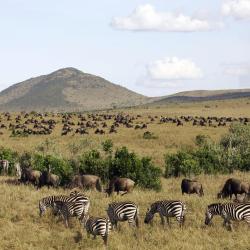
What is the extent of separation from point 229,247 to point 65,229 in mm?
6559

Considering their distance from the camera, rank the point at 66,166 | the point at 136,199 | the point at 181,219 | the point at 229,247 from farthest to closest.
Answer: the point at 66,166 → the point at 136,199 → the point at 181,219 → the point at 229,247

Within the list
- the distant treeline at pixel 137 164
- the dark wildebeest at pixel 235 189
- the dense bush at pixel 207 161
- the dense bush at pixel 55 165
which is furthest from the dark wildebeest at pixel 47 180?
the dense bush at pixel 207 161

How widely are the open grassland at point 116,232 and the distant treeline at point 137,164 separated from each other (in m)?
7.38

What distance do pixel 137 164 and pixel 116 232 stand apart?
12.7 metres

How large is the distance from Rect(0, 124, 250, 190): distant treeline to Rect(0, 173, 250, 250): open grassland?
738 centimetres

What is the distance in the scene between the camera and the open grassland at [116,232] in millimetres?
17688

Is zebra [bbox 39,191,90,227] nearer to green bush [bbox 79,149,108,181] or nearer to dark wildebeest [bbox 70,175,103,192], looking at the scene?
dark wildebeest [bbox 70,175,103,192]

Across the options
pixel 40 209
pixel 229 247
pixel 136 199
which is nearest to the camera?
pixel 229 247

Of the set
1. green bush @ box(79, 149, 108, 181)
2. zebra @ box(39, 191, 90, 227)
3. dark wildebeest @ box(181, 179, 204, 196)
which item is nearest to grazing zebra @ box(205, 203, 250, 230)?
zebra @ box(39, 191, 90, 227)

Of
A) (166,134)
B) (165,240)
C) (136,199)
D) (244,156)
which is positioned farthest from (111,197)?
Result: (166,134)

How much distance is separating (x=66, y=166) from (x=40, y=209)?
36.9ft

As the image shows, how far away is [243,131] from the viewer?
160 feet

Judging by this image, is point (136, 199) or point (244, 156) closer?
point (136, 199)

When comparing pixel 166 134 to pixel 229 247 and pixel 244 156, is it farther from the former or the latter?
pixel 229 247
